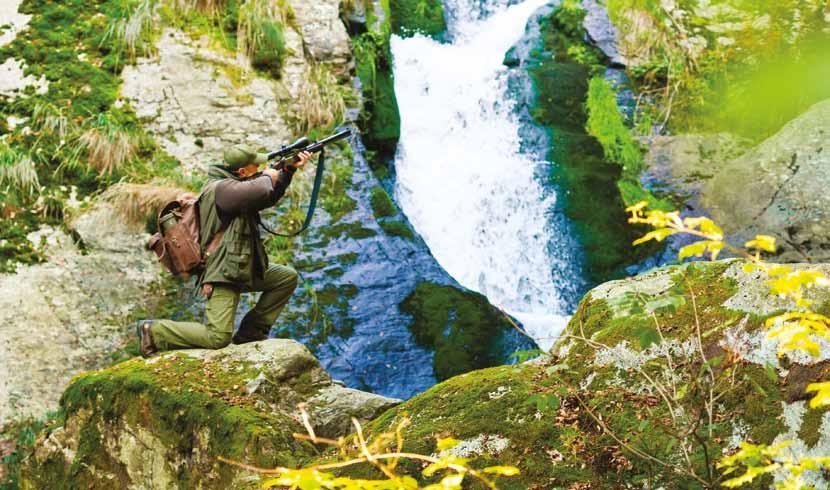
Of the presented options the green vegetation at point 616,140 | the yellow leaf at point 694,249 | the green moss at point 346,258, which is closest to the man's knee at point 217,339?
the green moss at point 346,258

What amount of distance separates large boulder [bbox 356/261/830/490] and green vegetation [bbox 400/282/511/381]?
423 cm

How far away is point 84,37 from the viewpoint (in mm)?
10133

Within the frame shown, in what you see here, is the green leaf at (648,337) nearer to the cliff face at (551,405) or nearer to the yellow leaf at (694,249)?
the cliff face at (551,405)

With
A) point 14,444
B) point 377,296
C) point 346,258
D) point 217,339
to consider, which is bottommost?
point 14,444

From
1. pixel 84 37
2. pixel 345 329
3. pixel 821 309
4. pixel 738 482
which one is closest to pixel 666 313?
pixel 821 309

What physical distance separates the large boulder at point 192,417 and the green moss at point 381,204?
14.3ft

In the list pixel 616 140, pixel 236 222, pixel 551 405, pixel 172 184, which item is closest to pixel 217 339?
pixel 236 222

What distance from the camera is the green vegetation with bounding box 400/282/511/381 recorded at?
26.8ft

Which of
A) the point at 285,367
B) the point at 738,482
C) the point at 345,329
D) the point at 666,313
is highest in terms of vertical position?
the point at 738,482

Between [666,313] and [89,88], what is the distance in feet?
26.5

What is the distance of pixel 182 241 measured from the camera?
5.52 meters

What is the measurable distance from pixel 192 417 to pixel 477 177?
703 centimetres

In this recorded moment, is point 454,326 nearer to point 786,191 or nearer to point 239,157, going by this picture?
point 239,157

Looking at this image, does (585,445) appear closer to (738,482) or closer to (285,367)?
(738,482)
